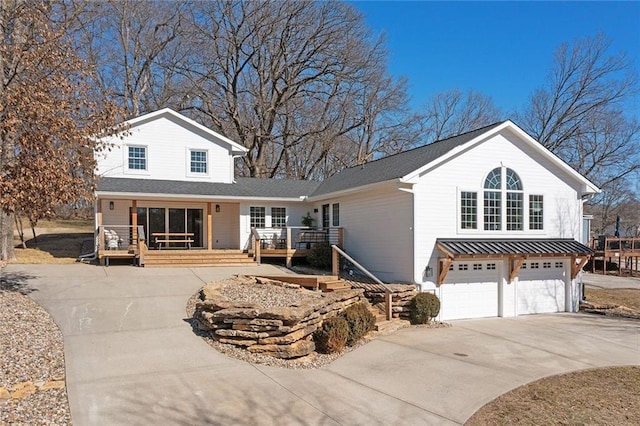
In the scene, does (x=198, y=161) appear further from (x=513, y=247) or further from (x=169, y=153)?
(x=513, y=247)

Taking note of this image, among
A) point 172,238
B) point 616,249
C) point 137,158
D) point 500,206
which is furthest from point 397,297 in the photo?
point 616,249

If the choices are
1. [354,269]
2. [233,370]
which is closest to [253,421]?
[233,370]

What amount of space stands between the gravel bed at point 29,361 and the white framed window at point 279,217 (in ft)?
35.2

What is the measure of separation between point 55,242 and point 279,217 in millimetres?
11350

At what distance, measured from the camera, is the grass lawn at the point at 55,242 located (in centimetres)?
1709

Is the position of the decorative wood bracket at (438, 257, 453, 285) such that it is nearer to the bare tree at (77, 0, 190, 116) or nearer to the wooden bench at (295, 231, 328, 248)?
the wooden bench at (295, 231, 328, 248)

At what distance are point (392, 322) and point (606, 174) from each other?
34168 millimetres

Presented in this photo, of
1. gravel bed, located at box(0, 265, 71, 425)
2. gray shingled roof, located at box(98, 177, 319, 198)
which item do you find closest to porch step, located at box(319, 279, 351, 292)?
gravel bed, located at box(0, 265, 71, 425)

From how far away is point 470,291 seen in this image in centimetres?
1427

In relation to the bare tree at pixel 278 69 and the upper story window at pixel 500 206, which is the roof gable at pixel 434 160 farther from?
the bare tree at pixel 278 69

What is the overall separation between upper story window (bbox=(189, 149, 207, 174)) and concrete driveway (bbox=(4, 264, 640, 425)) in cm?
818

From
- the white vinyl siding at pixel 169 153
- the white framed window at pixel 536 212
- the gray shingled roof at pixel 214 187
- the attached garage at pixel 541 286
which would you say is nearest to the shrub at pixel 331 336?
the attached garage at pixel 541 286

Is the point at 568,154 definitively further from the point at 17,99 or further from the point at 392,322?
the point at 17,99

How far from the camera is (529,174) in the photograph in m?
15.2
